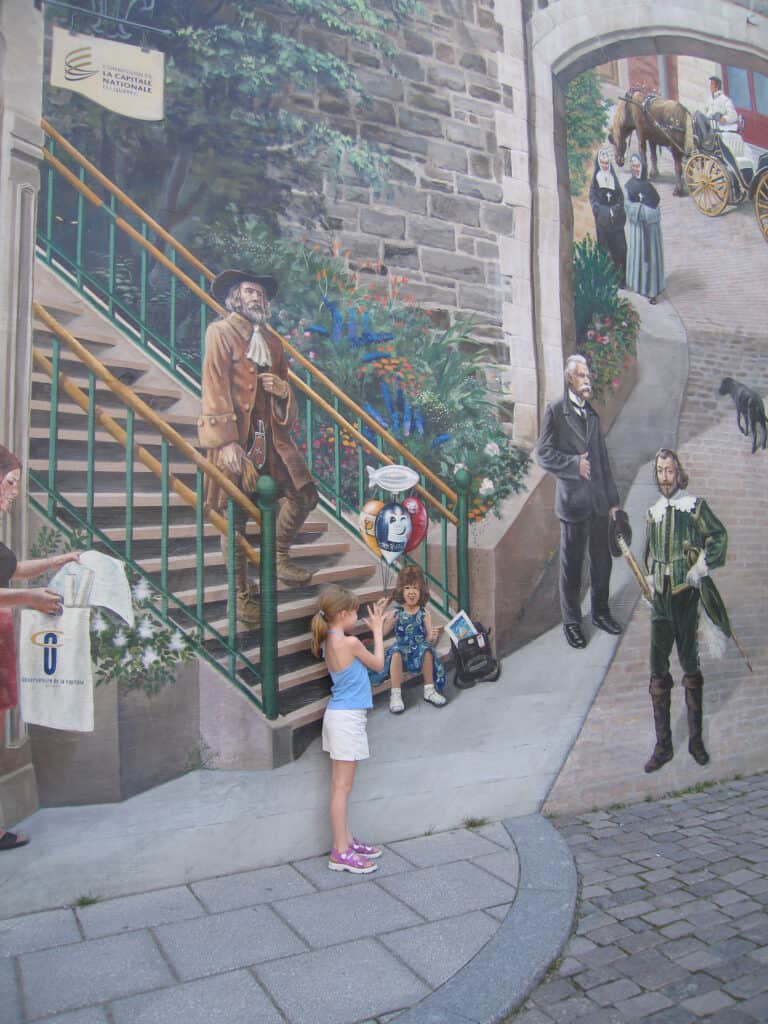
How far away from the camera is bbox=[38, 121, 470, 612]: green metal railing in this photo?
12.7ft

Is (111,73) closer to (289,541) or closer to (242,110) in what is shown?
(242,110)

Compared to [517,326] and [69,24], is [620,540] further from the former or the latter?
[69,24]

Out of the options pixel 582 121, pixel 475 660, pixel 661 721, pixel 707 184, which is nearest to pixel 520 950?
pixel 475 660

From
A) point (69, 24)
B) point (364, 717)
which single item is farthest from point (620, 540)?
point (69, 24)

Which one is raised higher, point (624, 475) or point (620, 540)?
point (624, 475)

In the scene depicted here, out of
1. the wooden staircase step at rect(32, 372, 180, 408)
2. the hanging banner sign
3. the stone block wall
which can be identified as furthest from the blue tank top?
the hanging banner sign

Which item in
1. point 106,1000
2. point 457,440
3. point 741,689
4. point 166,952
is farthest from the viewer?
point 741,689

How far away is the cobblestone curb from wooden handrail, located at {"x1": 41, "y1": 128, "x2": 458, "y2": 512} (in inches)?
74.5

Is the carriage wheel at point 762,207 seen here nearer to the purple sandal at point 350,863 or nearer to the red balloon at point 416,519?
the red balloon at point 416,519

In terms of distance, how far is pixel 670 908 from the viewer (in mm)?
3787

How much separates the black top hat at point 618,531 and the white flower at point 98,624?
322 cm

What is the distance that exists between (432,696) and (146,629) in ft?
5.38

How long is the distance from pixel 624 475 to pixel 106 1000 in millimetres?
4158

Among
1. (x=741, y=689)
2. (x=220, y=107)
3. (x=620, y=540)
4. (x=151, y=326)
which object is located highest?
(x=220, y=107)
